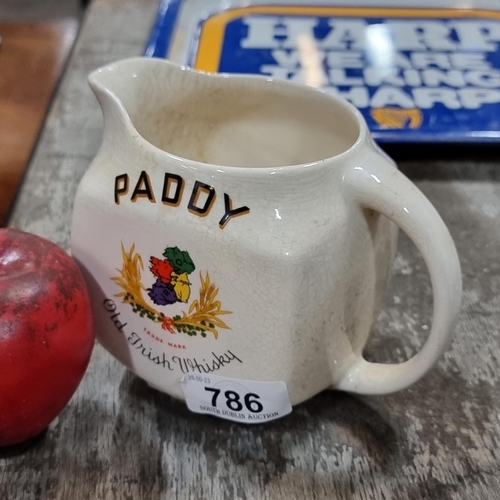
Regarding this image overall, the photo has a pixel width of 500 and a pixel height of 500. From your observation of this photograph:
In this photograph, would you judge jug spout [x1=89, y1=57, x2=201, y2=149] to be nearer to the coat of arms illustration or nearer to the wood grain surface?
the coat of arms illustration

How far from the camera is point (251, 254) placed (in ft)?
1.08

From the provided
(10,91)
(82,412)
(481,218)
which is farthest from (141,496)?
(10,91)

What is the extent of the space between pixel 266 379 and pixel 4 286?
156 mm

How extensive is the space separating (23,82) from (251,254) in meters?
0.73

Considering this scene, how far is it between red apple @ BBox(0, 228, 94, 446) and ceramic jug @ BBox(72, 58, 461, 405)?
3cm

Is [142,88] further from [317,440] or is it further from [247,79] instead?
[317,440]

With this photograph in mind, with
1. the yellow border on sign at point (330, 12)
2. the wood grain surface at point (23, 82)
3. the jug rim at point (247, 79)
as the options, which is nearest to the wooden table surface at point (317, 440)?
the jug rim at point (247, 79)

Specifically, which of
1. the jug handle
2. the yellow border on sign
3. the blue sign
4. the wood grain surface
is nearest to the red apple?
the jug handle

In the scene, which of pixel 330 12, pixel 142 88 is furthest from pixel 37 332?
pixel 330 12

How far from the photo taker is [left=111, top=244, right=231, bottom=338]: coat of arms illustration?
35cm

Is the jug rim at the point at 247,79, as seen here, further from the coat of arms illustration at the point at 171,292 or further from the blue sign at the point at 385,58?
the blue sign at the point at 385,58

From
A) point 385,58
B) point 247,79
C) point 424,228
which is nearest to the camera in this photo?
point 424,228

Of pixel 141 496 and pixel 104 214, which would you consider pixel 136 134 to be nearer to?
pixel 104 214

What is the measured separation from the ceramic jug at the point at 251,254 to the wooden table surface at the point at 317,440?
0.04 metres
